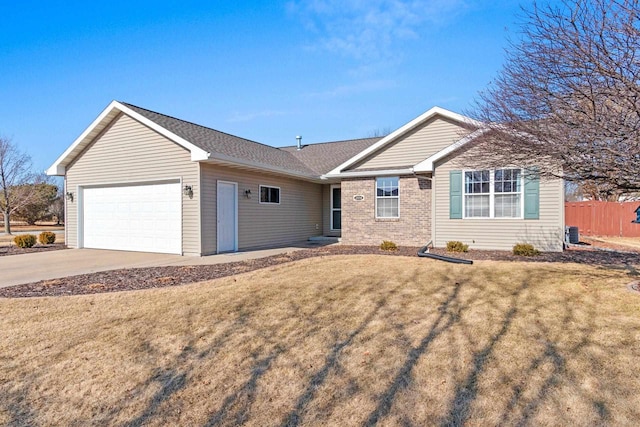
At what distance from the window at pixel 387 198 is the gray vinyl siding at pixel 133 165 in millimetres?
6202

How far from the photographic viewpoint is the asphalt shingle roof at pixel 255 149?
473 inches

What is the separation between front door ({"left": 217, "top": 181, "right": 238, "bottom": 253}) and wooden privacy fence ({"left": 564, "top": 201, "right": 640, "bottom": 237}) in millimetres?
17300

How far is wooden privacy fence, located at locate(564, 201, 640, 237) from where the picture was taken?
1795 cm

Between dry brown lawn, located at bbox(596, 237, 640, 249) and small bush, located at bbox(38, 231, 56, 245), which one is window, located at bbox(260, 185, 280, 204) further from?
dry brown lawn, located at bbox(596, 237, 640, 249)

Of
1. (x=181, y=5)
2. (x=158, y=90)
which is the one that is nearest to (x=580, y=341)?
(x=181, y=5)

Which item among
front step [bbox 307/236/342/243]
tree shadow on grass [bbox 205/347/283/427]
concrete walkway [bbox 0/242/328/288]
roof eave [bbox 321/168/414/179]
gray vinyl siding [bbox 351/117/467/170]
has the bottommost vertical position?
tree shadow on grass [bbox 205/347/283/427]

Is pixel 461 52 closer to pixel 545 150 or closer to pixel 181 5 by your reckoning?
pixel 545 150

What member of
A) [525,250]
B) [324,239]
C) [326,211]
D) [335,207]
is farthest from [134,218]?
[525,250]

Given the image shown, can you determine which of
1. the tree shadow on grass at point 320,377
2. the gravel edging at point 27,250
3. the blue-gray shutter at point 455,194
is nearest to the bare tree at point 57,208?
the gravel edging at point 27,250

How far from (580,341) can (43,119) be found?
24900 millimetres

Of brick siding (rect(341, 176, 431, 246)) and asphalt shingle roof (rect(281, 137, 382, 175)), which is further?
asphalt shingle roof (rect(281, 137, 382, 175))

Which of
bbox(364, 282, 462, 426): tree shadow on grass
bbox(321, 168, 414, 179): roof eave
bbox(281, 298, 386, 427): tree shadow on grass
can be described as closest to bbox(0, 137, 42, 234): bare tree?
bbox(321, 168, 414, 179): roof eave

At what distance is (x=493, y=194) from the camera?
1141 cm

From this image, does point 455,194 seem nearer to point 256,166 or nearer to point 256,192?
point 256,166
